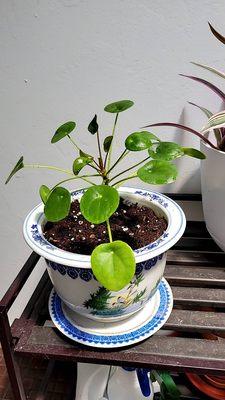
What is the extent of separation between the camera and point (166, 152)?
1.41 ft

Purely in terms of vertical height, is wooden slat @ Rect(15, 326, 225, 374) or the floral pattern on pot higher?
the floral pattern on pot

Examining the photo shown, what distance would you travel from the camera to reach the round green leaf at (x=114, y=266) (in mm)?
352

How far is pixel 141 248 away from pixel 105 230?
74 mm

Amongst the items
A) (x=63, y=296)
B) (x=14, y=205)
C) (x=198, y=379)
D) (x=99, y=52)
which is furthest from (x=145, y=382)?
(x=99, y=52)

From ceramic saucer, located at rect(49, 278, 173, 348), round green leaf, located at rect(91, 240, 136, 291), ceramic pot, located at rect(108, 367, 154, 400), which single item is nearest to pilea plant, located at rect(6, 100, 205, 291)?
round green leaf, located at rect(91, 240, 136, 291)

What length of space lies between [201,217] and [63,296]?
1.34 ft

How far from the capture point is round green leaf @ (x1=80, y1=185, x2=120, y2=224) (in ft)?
1.19

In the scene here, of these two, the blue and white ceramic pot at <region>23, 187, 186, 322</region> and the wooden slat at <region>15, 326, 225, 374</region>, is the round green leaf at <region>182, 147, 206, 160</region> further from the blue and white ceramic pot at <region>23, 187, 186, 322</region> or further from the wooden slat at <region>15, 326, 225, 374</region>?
the wooden slat at <region>15, 326, 225, 374</region>

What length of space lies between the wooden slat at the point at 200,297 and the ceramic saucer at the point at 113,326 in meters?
0.04

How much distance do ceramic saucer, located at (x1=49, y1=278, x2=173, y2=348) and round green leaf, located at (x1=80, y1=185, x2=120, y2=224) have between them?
7.3 inches

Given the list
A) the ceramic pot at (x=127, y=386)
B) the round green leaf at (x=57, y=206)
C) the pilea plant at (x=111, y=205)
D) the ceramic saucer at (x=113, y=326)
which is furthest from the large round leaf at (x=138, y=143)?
the ceramic pot at (x=127, y=386)

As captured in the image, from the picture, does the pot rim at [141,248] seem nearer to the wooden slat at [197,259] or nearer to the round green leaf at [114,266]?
the round green leaf at [114,266]

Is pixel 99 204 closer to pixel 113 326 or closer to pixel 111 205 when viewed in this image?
pixel 111 205

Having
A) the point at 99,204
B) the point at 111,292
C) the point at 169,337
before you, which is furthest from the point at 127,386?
the point at 99,204
